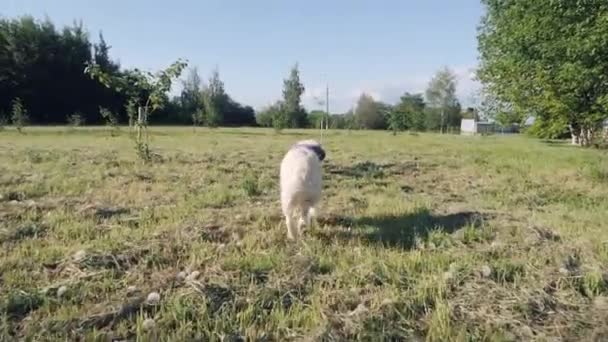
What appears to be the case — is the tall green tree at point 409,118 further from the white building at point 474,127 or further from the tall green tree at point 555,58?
the tall green tree at point 555,58

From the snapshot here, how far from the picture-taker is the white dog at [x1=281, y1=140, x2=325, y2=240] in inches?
207

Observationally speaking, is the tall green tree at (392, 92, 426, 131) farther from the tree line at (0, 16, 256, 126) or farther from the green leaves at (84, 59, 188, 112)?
the green leaves at (84, 59, 188, 112)

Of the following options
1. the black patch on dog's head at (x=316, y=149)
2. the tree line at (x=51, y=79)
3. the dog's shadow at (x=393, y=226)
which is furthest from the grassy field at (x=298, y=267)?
the tree line at (x=51, y=79)

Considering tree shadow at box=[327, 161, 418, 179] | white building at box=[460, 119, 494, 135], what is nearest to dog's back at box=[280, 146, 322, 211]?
tree shadow at box=[327, 161, 418, 179]

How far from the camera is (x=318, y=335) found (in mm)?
2873

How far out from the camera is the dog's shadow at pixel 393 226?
507cm

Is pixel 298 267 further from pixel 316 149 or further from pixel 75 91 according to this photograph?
pixel 75 91

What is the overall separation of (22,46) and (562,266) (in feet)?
201

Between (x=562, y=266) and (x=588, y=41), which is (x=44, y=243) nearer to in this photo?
(x=562, y=266)

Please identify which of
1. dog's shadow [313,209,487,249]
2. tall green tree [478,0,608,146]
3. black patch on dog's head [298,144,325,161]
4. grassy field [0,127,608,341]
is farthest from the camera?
tall green tree [478,0,608,146]

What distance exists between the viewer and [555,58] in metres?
13.3

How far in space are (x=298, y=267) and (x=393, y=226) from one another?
2109 mm

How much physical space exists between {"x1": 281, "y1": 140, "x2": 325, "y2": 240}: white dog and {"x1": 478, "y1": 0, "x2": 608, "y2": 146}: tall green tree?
963 cm

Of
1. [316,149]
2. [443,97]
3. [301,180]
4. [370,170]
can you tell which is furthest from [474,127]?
[301,180]
